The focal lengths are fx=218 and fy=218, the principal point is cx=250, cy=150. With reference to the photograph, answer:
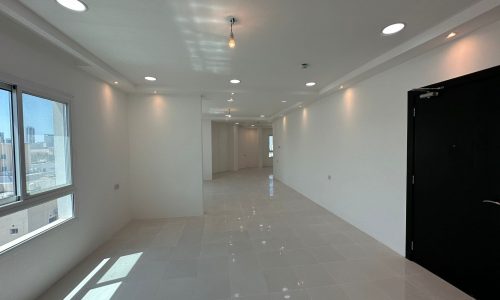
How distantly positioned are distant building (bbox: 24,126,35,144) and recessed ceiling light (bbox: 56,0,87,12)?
1296 mm

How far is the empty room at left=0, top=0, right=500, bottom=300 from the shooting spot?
1966 millimetres

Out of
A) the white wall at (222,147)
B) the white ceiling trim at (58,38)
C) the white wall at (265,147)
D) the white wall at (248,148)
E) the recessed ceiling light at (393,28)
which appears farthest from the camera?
the white wall at (265,147)

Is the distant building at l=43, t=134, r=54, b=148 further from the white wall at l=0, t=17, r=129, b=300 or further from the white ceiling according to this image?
the white ceiling

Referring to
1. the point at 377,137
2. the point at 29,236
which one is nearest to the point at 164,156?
the point at 29,236

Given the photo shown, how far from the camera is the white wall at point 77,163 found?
2.01m

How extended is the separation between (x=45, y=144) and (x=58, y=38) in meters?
1.16

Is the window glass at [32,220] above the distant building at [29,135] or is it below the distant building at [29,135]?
below

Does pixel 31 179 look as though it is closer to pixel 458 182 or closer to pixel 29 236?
pixel 29 236

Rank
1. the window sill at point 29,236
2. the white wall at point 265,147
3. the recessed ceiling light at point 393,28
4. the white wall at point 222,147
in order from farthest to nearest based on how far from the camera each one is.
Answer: the white wall at point 265,147
the white wall at point 222,147
the recessed ceiling light at point 393,28
the window sill at point 29,236

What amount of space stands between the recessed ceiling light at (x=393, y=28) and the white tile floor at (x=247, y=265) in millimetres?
2672

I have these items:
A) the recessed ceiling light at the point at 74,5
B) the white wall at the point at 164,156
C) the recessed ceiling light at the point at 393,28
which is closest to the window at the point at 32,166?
the recessed ceiling light at the point at 74,5

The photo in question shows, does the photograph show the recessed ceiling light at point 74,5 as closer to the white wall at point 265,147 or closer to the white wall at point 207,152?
the white wall at point 207,152

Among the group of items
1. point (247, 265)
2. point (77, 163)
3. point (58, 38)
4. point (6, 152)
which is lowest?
point (247, 265)

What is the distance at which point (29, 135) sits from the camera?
7.30 feet
